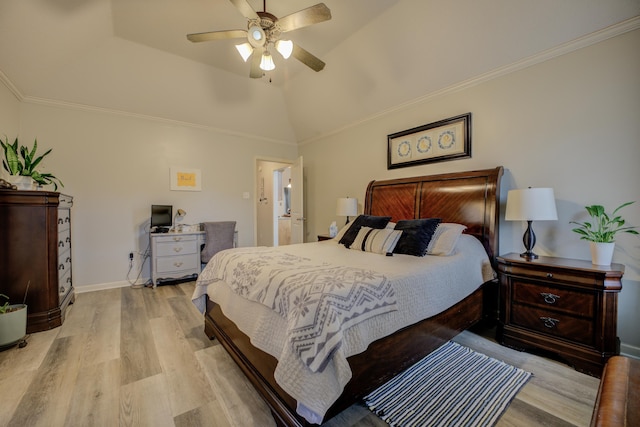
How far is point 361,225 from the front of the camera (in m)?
2.94

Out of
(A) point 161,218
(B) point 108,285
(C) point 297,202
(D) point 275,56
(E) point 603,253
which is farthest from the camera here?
(C) point 297,202

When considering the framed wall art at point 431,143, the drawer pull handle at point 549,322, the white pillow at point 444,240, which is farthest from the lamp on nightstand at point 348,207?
the drawer pull handle at point 549,322

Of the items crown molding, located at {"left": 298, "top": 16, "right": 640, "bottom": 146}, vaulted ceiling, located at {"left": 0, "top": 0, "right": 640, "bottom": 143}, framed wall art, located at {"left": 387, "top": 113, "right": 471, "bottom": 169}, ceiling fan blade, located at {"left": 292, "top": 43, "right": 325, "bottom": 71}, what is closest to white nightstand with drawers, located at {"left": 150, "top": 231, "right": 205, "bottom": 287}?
vaulted ceiling, located at {"left": 0, "top": 0, "right": 640, "bottom": 143}

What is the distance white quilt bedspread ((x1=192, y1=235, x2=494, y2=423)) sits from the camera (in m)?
1.13

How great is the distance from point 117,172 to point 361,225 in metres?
3.68

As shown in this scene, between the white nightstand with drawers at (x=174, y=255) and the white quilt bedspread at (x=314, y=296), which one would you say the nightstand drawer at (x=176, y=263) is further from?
the white quilt bedspread at (x=314, y=296)

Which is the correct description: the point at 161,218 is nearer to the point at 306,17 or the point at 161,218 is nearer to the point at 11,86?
the point at 11,86

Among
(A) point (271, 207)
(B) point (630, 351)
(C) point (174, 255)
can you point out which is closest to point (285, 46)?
(C) point (174, 255)

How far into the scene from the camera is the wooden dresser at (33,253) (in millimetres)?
2307

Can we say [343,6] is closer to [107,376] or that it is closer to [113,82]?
[113,82]

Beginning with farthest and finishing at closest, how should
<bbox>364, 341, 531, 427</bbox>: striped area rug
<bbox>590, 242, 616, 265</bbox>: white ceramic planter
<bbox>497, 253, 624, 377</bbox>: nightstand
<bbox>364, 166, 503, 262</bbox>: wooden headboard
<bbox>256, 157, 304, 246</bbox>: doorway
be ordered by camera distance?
<bbox>256, 157, 304, 246</bbox>: doorway
<bbox>364, 166, 503, 262</bbox>: wooden headboard
<bbox>590, 242, 616, 265</bbox>: white ceramic planter
<bbox>497, 253, 624, 377</bbox>: nightstand
<bbox>364, 341, 531, 427</bbox>: striped area rug

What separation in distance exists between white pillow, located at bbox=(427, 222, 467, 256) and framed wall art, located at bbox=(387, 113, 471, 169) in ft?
3.27

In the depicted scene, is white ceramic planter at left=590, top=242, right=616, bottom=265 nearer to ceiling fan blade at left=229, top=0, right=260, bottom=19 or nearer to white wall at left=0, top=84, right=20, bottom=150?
ceiling fan blade at left=229, top=0, right=260, bottom=19

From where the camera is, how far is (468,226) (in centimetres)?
271
